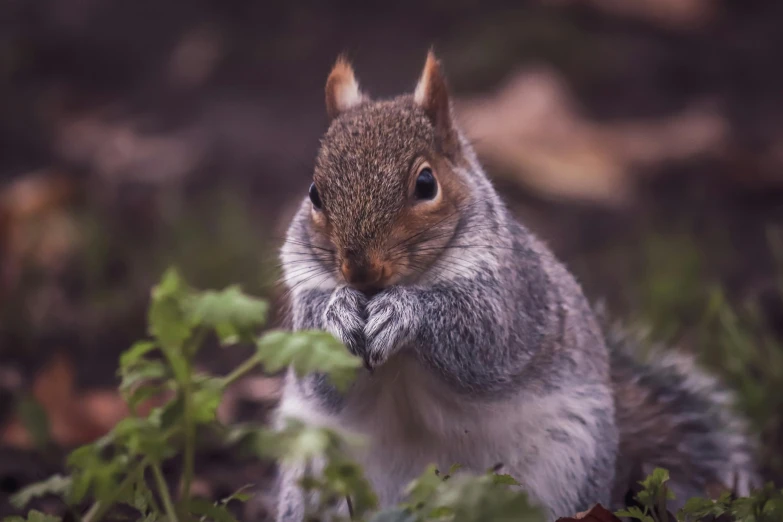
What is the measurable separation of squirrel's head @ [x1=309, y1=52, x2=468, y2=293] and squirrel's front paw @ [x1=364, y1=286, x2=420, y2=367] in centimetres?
4

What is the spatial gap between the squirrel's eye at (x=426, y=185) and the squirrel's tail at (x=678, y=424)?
820 mm

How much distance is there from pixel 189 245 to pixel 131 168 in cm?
139

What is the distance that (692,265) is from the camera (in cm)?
373

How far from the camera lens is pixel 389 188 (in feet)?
7.04

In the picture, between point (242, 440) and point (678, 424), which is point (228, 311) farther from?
point (678, 424)

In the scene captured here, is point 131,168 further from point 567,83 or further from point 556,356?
point 556,356

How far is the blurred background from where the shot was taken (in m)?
3.35

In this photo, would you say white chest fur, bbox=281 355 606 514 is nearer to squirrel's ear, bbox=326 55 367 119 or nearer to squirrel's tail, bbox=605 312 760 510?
squirrel's tail, bbox=605 312 760 510

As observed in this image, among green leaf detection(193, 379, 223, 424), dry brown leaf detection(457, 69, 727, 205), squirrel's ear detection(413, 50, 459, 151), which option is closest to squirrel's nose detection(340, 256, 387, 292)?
squirrel's ear detection(413, 50, 459, 151)

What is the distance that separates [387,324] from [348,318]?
86 mm

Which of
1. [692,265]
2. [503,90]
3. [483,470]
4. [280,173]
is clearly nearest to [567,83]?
[503,90]

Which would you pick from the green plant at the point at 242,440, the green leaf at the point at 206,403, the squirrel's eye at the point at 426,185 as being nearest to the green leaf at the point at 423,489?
the green plant at the point at 242,440

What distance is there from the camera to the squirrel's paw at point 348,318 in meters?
2.13

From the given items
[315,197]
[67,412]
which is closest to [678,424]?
[315,197]
